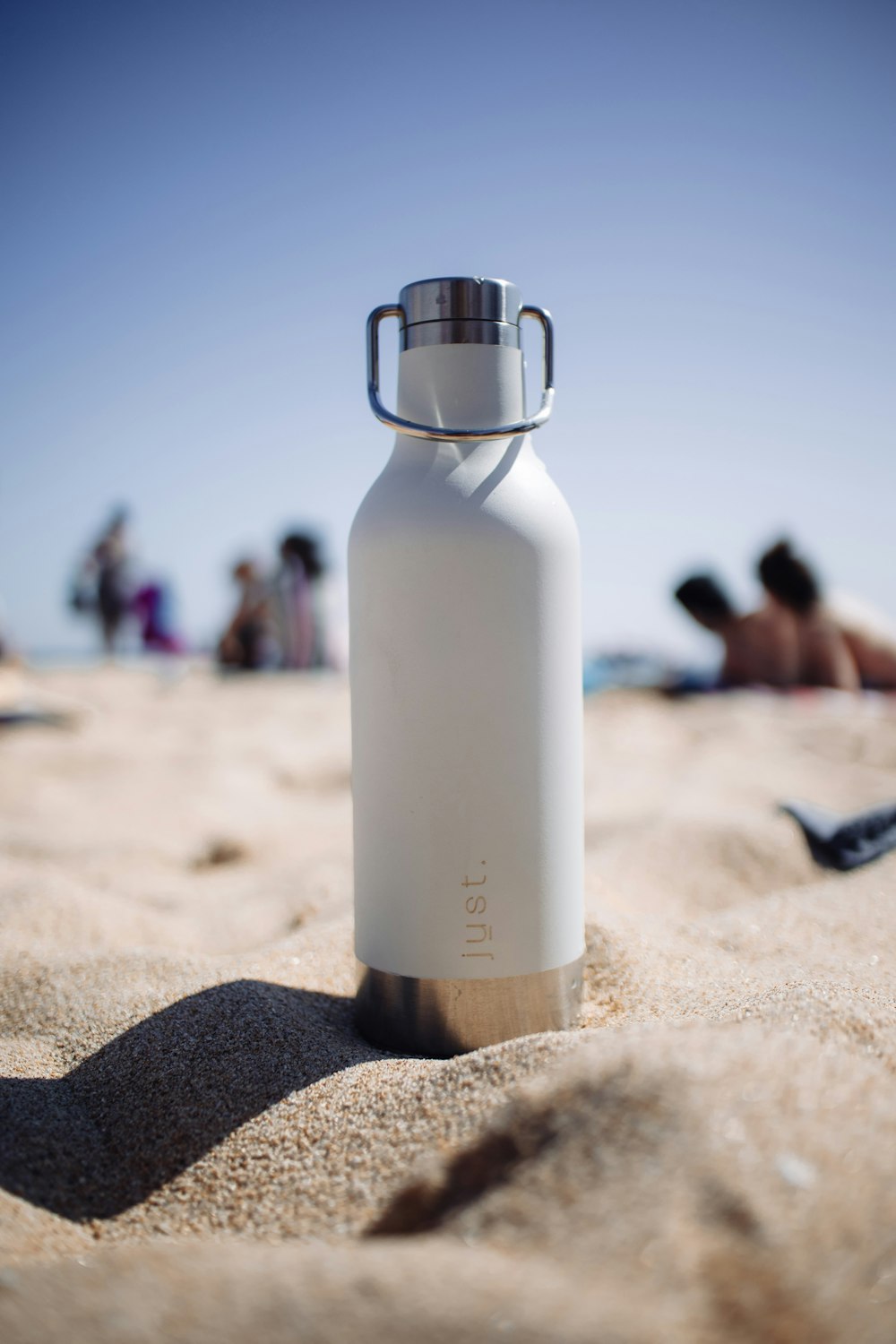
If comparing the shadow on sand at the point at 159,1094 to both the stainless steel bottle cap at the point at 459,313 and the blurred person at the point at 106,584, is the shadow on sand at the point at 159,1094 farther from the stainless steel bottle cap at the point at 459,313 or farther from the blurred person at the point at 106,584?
the blurred person at the point at 106,584

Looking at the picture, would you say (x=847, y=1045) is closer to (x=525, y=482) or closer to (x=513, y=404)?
(x=525, y=482)

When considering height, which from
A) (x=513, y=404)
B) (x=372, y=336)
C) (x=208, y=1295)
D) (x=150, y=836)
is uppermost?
(x=372, y=336)

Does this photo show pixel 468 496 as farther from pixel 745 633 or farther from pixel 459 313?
pixel 745 633

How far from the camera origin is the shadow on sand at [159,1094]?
1061 millimetres

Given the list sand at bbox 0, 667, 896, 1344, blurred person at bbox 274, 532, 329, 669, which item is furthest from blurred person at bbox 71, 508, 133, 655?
sand at bbox 0, 667, 896, 1344

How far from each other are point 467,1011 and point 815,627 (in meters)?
4.68

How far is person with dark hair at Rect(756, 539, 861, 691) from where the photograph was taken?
5.31 metres

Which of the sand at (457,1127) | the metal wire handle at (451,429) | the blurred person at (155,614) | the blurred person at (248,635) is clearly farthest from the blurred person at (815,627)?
the blurred person at (155,614)

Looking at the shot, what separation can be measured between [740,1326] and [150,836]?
8.44ft

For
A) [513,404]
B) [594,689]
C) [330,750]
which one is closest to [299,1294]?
[513,404]

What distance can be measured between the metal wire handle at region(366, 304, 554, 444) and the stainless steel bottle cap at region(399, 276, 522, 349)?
5 cm

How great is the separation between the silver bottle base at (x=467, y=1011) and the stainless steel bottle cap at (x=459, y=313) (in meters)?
0.88

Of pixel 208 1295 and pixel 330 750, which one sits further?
pixel 330 750

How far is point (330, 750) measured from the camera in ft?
13.8
